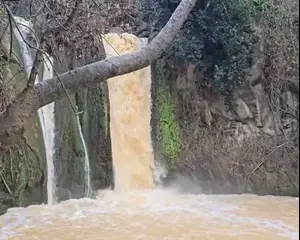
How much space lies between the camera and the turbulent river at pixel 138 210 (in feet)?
16.9

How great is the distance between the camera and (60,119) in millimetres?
7457

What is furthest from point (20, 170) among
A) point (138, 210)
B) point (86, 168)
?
point (138, 210)

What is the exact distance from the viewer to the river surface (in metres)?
5.09

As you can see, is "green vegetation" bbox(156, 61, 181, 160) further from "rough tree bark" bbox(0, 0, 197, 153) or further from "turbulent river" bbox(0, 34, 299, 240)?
"rough tree bark" bbox(0, 0, 197, 153)

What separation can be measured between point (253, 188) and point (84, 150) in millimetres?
3098

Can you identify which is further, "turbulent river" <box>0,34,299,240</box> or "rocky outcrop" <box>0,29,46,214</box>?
"rocky outcrop" <box>0,29,46,214</box>

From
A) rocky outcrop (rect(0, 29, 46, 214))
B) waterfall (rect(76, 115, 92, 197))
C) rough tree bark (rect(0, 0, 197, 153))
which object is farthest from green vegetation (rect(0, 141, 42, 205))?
rough tree bark (rect(0, 0, 197, 153))

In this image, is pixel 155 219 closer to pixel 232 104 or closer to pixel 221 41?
pixel 232 104

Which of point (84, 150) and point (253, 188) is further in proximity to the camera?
point (253, 188)

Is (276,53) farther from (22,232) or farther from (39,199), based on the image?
(22,232)

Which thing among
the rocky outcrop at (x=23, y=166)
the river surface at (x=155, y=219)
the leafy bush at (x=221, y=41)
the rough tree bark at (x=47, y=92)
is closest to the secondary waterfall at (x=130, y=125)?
the river surface at (x=155, y=219)

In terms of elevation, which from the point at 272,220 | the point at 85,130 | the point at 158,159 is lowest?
the point at 272,220

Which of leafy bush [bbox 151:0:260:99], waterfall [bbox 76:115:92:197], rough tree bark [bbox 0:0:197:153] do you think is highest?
leafy bush [bbox 151:0:260:99]

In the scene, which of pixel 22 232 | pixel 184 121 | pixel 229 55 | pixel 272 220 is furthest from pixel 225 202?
pixel 22 232
